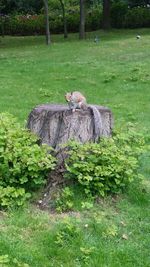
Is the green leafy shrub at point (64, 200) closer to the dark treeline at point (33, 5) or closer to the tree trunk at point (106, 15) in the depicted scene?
the tree trunk at point (106, 15)

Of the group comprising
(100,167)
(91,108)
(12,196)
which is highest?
(91,108)

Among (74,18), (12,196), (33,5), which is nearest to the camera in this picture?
(12,196)

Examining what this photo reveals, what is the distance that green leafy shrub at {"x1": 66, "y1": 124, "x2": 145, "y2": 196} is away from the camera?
537 centimetres

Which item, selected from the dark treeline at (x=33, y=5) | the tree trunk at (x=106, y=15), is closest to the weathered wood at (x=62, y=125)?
the tree trunk at (x=106, y=15)

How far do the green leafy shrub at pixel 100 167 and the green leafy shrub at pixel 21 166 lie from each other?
0.85 feet

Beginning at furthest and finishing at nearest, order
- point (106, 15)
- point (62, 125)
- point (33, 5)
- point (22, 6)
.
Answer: point (33, 5), point (22, 6), point (106, 15), point (62, 125)

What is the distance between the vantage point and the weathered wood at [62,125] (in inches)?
227

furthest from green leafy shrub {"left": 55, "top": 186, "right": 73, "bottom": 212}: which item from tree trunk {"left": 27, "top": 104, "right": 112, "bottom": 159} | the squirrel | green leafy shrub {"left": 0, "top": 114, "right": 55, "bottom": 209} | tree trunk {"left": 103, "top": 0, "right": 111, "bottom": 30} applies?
tree trunk {"left": 103, "top": 0, "right": 111, "bottom": 30}

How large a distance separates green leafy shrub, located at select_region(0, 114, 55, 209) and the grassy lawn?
27 centimetres

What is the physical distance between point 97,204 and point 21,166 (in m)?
0.89

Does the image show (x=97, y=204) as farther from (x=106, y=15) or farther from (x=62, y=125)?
(x=106, y=15)

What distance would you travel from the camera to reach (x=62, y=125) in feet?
19.1

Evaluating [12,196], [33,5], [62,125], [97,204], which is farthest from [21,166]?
[33,5]

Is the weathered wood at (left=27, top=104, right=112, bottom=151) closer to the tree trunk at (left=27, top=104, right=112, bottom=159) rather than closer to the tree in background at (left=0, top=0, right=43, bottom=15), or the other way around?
the tree trunk at (left=27, top=104, right=112, bottom=159)
